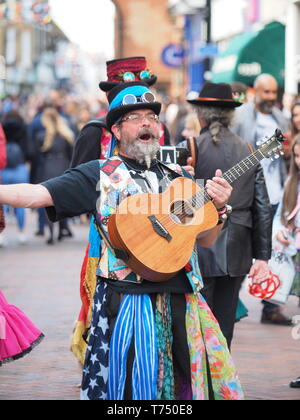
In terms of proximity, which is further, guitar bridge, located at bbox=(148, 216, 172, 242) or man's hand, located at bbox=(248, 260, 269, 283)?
man's hand, located at bbox=(248, 260, 269, 283)

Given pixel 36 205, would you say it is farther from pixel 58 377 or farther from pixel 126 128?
pixel 58 377

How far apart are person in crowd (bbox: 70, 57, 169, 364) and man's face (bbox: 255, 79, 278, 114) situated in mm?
2989

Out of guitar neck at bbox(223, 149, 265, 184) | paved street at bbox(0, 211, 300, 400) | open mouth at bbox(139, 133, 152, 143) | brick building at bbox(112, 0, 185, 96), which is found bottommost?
paved street at bbox(0, 211, 300, 400)

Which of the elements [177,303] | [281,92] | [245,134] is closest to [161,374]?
[177,303]

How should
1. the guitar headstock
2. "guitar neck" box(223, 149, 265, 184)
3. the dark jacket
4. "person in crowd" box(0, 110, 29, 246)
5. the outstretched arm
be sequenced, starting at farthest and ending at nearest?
"person in crowd" box(0, 110, 29, 246), the dark jacket, the guitar headstock, "guitar neck" box(223, 149, 265, 184), the outstretched arm

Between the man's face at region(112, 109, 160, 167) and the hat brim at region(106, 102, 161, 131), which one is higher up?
the hat brim at region(106, 102, 161, 131)

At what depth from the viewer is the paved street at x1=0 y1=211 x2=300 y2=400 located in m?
6.48

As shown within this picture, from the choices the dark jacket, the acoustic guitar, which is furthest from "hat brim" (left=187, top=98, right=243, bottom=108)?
the acoustic guitar

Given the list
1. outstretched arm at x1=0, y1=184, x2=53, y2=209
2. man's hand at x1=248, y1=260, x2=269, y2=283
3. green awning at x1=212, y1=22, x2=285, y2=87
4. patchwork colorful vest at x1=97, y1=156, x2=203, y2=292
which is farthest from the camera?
green awning at x1=212, y1=22, x2=285, y2=87

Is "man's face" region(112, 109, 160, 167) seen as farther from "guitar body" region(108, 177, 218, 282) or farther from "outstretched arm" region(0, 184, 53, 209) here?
"outstretched arm" region(0, 184, 53, 209)

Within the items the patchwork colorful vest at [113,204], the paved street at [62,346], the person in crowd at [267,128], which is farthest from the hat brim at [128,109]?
the person in crowd at [267,128]

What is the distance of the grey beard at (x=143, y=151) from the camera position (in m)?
4.64
